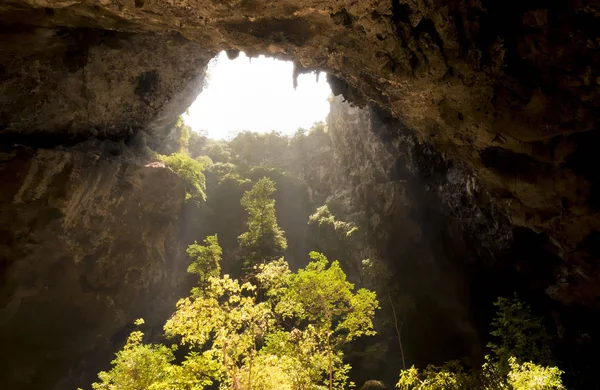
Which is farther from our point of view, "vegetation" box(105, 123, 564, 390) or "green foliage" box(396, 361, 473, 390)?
"green foliage" box(396, 361, 473, 390)

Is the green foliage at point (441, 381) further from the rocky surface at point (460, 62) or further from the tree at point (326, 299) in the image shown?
the rocky surface at point (460, 62)

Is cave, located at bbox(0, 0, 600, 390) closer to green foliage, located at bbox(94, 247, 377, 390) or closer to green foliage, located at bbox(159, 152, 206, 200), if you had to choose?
green foliage, located at bbox(159, 152, 206, 200)

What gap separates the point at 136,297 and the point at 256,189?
1174 centimetres

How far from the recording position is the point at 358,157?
31.6 meters

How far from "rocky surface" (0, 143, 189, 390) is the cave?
92 mm

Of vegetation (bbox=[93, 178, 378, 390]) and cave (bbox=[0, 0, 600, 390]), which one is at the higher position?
cave (bbox=[0, 0, 600, 390])

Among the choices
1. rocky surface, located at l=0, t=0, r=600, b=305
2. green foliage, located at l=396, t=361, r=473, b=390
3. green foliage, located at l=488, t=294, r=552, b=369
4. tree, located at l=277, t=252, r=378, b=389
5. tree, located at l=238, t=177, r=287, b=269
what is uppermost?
tree, located at l=238, t=177, r=287, b=269

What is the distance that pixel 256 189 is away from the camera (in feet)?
89.7

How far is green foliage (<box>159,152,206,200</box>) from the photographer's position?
27.5m

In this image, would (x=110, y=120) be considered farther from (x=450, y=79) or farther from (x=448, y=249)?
(x=448, y=249)

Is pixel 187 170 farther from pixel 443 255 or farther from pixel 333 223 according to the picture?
pixel 443 255

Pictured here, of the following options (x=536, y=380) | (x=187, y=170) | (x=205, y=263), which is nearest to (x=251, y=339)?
(x=536, y=380)

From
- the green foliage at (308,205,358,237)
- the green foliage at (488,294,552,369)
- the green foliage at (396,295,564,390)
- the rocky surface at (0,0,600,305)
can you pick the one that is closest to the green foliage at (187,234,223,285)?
the green foliage at (308,205,358,237)

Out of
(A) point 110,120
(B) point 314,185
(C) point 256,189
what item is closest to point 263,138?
(B) point 314,185
